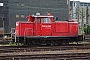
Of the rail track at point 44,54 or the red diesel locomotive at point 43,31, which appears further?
the red diesel locomotive at point 43,31

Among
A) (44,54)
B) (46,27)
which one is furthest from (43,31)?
(44,54)

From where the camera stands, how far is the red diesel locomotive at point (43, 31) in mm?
21250

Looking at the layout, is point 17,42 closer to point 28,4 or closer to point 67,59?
point 67,59

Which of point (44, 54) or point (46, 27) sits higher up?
point (46, 27)

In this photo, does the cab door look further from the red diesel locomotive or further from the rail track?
the rail track

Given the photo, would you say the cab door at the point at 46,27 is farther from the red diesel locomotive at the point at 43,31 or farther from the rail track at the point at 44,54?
the rail track at the point at 44,54

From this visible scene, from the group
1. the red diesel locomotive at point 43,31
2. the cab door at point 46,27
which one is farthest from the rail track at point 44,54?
the cab door at point 46,27

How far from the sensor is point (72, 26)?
875 inches

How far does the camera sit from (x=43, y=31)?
21.7m

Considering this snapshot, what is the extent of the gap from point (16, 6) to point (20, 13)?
6.81 ft

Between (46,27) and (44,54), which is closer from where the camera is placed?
(44,54)

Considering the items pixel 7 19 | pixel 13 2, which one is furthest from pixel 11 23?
pixel 13 2

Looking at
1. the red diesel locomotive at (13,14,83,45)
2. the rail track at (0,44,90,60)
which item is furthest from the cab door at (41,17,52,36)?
the rail track at (0,44,90,60)

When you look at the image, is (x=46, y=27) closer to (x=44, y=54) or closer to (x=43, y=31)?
(x=43, y=31)
